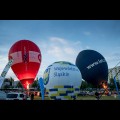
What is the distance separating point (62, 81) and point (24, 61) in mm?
5260

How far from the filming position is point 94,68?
1778cm

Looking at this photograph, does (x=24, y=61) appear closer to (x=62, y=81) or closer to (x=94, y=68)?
(x=62, y=81)

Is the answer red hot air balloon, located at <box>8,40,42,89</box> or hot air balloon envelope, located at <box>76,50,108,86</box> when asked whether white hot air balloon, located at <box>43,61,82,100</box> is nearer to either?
red hot air balloon, located at <box>8,40,42,89</box>

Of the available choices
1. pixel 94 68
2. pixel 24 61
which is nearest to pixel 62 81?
pixel 24 61

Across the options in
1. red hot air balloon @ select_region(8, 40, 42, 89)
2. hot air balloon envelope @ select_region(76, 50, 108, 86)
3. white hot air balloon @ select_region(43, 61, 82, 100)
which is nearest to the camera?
white hot air balloon @ select_region(43, 61, 82, 100)

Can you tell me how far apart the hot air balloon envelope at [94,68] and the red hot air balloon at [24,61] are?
493cm

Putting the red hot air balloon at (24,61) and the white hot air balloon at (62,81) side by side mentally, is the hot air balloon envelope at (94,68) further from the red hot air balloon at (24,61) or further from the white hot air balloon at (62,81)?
the white hot air balloon at (62,81)

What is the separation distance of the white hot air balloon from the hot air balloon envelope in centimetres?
656

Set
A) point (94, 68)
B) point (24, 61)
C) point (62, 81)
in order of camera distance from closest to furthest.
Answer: point (62, 81) < point (24, 61) < point (94, 68)

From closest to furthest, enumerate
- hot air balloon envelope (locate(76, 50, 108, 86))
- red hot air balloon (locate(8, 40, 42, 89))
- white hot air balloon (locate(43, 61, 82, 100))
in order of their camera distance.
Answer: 1. white hot air balloon (locate(43, 61, 82, 100))
2. red hot air balloon (locate(8, 40, 42, 89))
3. hot air balloon envelope (locate(76, 50, 108, 86))

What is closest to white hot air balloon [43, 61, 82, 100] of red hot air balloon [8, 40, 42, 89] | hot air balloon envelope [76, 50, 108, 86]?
red hot air balloon [8, 40, 42, 89]

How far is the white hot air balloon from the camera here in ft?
35.6
